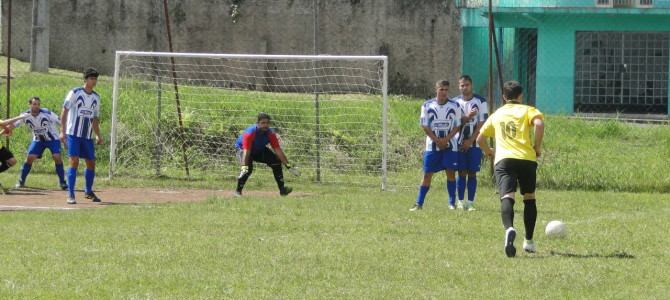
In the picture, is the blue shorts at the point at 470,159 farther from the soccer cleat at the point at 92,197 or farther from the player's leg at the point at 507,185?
the soccer cleat at the point at 92,197

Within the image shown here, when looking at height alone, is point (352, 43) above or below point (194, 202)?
above

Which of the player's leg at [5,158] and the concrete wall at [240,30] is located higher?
the concrete wall at [240,30]

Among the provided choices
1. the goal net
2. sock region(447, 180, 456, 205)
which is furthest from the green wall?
sock region(447, 180, 456, 205)

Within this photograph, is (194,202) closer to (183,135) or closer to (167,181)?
(167,181)

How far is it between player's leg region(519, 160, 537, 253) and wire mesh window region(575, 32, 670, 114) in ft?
80.7

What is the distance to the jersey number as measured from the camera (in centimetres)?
1256

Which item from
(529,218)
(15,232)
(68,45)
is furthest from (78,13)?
(529,218)

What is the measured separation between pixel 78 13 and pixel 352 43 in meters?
8.84

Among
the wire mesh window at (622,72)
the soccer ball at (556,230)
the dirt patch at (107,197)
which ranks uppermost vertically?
the wire mesh window at (622,72)

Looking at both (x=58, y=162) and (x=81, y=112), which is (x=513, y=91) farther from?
(x=58, y=162)

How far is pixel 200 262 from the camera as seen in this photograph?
11500 millimetres

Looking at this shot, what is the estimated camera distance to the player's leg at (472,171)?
1725 cm

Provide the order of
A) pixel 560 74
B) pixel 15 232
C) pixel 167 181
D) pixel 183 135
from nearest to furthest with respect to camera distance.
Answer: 1. pixel 15 232
2. pixel 167 181
3. pixel 183 135
4. pixel 560 74

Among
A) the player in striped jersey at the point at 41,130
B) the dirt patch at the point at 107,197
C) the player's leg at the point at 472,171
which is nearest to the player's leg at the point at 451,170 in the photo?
the player's leg at the point at 472,171
